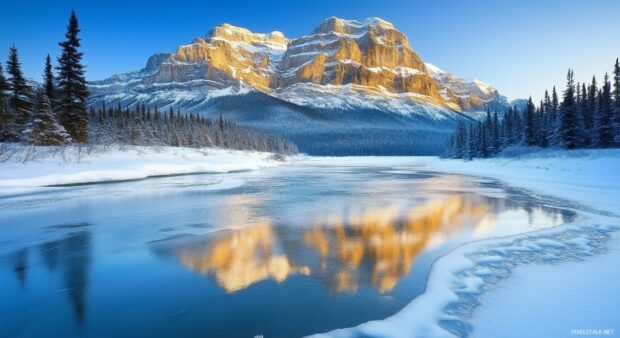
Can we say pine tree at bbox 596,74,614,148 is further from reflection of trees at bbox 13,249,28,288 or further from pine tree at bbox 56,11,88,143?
pine tree at bbox 56,11,88,143

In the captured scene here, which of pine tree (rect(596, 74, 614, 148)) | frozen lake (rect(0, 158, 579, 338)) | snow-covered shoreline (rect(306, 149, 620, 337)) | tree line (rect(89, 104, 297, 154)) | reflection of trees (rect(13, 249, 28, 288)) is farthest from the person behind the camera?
tree line (rect(89, 104, 297, 154))

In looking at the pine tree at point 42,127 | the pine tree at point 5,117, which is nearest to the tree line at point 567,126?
the pine tree at point 42,127

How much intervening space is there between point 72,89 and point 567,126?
60.6m

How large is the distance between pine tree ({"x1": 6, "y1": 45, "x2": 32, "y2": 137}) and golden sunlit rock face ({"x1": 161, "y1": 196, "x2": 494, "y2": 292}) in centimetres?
3687

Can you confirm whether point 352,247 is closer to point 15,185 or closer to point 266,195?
point 266,195

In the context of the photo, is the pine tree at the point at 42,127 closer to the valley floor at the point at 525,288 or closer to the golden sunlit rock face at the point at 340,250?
the golden sunlit rock face at the point at 340,250

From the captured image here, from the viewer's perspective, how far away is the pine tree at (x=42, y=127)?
29.2m

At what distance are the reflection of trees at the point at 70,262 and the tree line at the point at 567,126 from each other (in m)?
52.1

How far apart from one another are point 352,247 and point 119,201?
13.5 meters

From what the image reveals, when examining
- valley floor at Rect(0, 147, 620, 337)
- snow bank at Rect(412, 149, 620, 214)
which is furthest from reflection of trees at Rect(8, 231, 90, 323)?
snow bank at Rect(412, 149, 620, 214)

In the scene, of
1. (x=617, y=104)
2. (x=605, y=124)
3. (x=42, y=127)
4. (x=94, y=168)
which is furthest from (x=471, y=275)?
(x=617, y=104)

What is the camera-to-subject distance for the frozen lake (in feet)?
16.2

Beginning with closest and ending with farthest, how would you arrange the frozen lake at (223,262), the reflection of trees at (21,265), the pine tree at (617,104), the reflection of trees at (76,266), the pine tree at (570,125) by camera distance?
the frozen lake at (223,262), the reflection of trees at (76,266), the reflection of trees at (21,265), the pine tree at (617,104), the pine tree at (570,125)

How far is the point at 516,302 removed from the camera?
529 centimetres
